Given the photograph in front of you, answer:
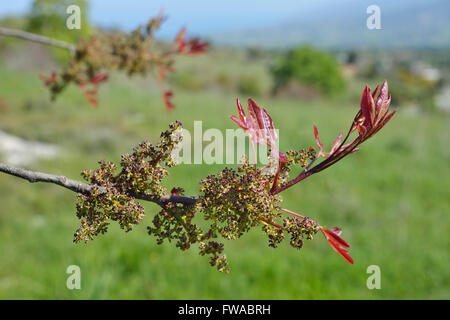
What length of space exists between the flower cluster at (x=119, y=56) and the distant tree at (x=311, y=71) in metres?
23.9

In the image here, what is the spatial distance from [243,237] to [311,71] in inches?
802

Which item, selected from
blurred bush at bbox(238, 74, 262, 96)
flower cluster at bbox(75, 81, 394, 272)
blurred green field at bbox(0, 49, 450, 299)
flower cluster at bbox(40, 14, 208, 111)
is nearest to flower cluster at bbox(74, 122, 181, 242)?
flower cluster at bbox(75, 81, 394, 272)

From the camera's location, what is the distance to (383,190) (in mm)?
8609

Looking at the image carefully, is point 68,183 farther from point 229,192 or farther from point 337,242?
point 337,242

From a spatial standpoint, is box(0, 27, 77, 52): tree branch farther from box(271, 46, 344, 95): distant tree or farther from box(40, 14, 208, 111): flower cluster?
box(271, 46, 344, 95): distant tree

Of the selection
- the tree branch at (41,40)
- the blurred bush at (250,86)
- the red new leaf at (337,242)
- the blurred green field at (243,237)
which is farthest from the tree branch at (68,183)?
the blurred bush at (250,86)

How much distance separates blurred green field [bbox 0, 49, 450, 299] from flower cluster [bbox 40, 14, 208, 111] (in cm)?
238

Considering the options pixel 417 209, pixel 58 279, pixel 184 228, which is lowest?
pixel 58 279

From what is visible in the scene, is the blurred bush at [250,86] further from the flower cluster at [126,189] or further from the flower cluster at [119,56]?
the flower cluster at [126,189]

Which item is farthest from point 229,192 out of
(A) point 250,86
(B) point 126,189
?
(A) point 250,86

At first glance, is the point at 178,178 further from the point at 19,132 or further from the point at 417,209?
the point at 19,132

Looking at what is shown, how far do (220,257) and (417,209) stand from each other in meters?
7.71
